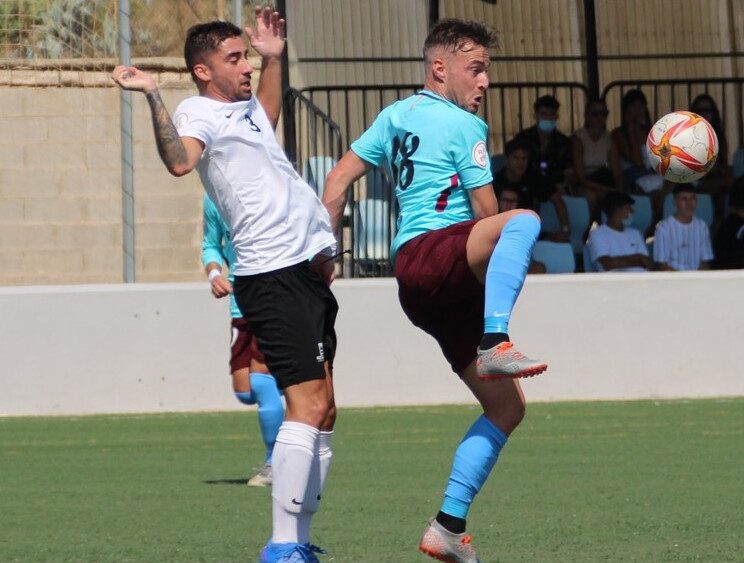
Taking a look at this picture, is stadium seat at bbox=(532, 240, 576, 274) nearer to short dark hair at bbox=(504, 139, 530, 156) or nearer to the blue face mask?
short dark hair at bbox=(504, 139, 530, 156)

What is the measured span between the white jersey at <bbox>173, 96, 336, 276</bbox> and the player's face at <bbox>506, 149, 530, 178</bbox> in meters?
8.96

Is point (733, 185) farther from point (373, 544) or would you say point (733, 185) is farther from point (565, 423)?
point (373, 544)

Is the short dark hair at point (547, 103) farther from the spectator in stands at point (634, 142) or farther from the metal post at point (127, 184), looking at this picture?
the metal post at point (127, 184)

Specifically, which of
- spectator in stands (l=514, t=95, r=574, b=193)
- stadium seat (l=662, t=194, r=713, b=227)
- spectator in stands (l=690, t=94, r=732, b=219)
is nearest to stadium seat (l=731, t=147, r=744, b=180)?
spectator in stands (l=690, t=94, r=732, b=219)

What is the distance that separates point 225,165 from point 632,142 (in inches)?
419

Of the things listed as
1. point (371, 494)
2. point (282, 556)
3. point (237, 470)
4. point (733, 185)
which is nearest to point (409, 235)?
point (282, 556)

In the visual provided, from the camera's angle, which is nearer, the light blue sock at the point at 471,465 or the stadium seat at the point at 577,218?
the light blue sock at the point at 471,465

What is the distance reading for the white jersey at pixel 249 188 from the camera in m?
5.87

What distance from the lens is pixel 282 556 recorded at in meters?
5.54

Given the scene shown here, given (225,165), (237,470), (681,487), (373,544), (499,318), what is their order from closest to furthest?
(499,318)
(225,165)
(373,544)
(681,487)
(237,470)

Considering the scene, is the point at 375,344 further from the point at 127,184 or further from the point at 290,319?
the point at 290,319

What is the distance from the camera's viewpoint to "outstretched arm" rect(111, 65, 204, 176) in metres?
5.48

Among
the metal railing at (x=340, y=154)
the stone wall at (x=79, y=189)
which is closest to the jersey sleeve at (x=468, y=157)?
the metal railing at (x=340, y=154)

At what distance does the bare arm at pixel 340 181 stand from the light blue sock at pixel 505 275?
2.79ft
